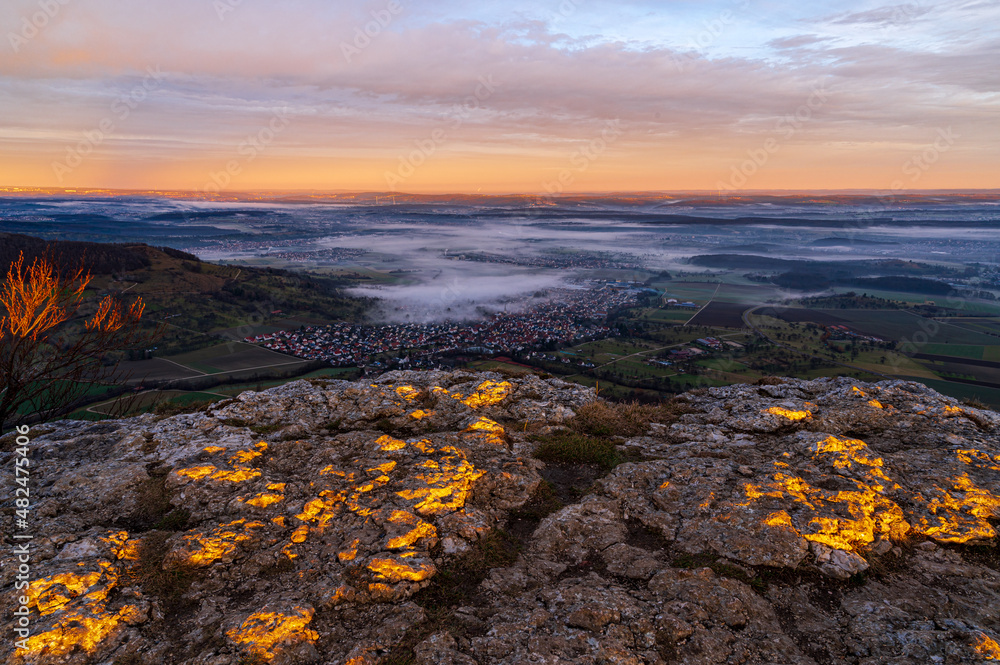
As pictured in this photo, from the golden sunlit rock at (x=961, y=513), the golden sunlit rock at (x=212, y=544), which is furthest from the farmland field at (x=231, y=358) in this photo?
the golden sunlit rock at (x=961, y=513)

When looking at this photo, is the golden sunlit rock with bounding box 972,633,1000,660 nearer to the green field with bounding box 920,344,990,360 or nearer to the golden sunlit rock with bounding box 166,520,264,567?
the golden sunlit rock with bounding box 166,520,264,567

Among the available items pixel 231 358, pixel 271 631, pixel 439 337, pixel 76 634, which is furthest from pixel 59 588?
pixel 439 337

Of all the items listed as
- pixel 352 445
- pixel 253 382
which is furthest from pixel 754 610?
pixel 253 382

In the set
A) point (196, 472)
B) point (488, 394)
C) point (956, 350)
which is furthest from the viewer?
point (956, 350)

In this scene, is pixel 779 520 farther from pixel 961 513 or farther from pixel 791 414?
pixel 791 414

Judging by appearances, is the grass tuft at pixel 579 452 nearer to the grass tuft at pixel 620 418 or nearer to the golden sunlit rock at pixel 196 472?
the grass tuft at pixel 620 418

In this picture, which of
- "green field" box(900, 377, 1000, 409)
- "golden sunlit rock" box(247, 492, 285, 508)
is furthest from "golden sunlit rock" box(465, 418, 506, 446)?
"green field" box(900, 377, 1000, 409)
